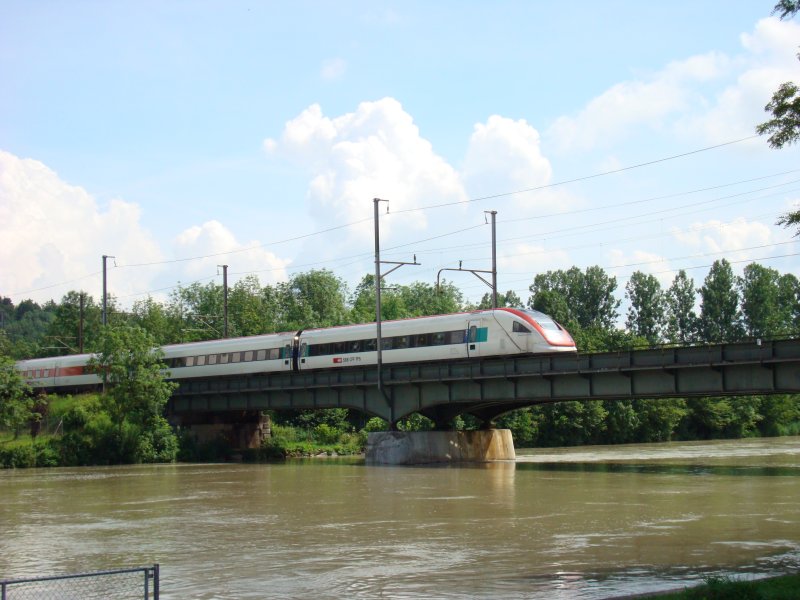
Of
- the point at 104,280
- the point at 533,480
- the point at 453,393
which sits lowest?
the point at 533,480

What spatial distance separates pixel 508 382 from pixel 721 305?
99884mm

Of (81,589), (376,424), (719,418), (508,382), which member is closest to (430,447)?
(508,382)

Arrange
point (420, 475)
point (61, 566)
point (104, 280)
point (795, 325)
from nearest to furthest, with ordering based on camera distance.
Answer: point (61, 566), point (420, 475), point (104, 280), point (795, 325)

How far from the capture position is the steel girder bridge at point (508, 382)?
45.2 meters

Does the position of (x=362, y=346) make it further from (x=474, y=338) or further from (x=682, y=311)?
(x=682, y=311)

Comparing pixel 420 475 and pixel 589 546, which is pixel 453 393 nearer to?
pixel 420 475

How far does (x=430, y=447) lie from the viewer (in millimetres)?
61438

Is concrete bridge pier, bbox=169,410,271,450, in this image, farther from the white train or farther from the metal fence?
the metal fence

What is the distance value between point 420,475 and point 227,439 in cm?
3052

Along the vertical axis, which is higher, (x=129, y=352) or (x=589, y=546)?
(x=129, y=352)

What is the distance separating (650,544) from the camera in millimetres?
23422

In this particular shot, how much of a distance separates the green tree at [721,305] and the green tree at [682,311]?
2259mm

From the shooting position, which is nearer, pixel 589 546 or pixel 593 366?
pixel 589 546

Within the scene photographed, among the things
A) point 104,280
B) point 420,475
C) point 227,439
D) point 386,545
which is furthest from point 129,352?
point 386,545
